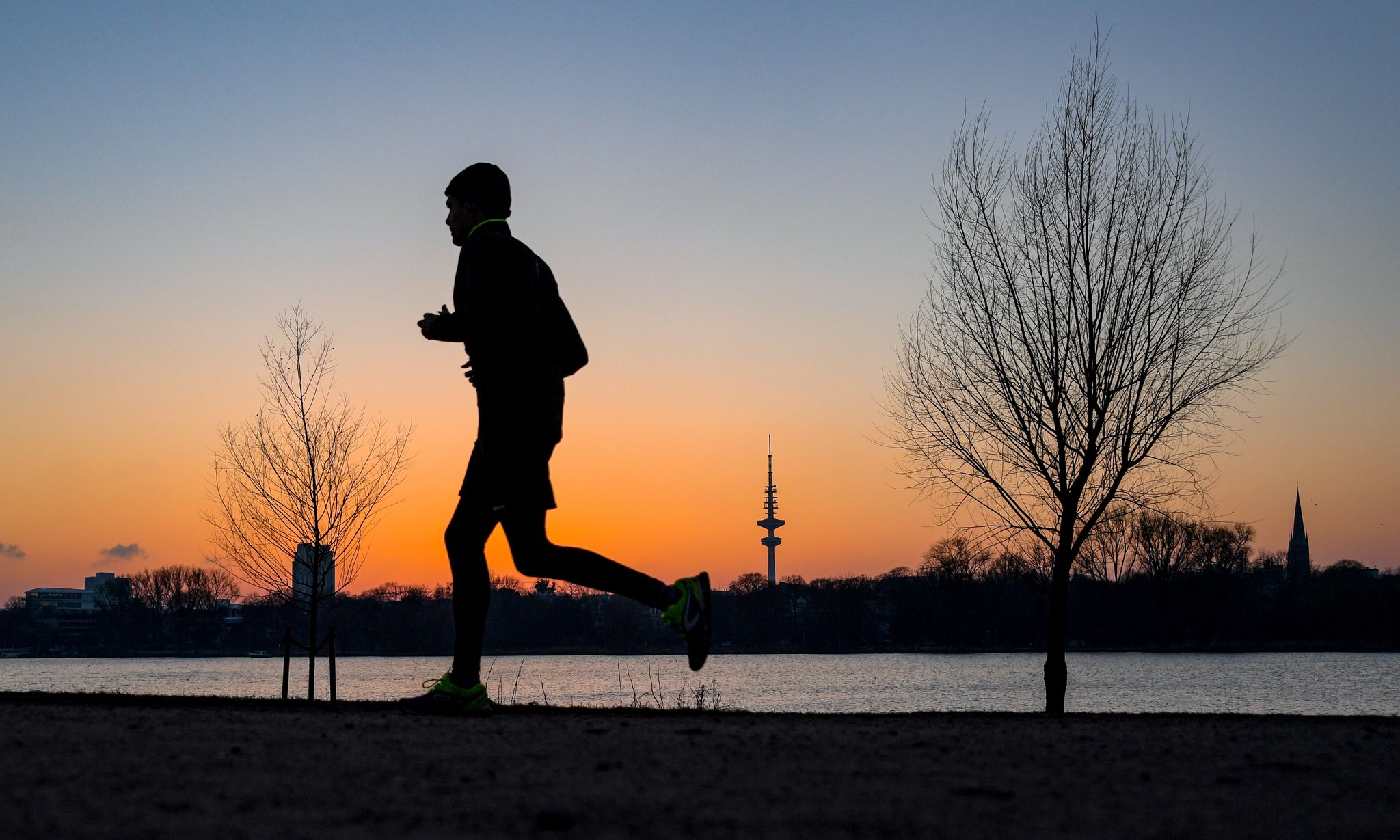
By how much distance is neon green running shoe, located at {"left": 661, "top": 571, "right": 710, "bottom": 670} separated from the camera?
16.9 ft

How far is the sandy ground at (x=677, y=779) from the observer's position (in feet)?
8.69

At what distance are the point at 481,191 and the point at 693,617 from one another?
224cm

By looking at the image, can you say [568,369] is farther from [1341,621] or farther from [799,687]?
[1341,621]

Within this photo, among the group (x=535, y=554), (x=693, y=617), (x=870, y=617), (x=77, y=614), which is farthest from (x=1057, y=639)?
(x=77, y=614)

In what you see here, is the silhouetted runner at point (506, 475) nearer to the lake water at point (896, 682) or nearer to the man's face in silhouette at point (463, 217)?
the man's face in silhouette at point (463, 217)

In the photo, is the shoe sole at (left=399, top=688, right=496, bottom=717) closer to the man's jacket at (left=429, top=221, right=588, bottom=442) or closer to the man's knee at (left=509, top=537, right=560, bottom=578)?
the man's knee at (left=509, top=537, right=560, bottom=578)

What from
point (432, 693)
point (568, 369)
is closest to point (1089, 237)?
point (568, 369)

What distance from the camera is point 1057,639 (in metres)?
12.0

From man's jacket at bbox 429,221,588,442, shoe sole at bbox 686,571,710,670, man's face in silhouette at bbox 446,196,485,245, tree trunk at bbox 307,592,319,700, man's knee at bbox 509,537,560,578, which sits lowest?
tree trunk at bbox 307,592,319,700

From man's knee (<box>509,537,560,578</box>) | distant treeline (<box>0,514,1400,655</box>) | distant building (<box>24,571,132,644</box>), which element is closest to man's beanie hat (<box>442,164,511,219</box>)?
man's knee (<box>509,537,560,578</box>)

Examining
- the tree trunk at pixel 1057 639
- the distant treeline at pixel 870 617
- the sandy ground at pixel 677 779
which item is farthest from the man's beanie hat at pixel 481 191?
the distant treeline at pixel 870 617

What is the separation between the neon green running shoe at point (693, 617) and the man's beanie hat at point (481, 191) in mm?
1965

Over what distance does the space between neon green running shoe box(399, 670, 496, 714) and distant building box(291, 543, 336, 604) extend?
11.1m

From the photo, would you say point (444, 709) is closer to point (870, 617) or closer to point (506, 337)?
point (506, 337)
